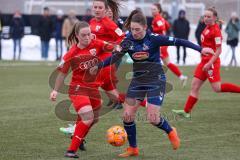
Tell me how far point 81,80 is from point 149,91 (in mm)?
898

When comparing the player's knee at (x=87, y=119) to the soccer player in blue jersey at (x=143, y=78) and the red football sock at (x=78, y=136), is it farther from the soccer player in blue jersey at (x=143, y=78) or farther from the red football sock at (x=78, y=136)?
the soccer player in blue jersey at (x=143, y=78)

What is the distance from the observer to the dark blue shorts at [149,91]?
8.91 m

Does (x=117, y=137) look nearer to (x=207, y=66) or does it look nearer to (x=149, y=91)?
(x=149, y=91)

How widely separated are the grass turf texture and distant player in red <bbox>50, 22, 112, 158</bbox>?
1.26ft

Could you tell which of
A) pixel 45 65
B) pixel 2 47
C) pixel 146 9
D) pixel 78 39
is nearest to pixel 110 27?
pixel 78 39

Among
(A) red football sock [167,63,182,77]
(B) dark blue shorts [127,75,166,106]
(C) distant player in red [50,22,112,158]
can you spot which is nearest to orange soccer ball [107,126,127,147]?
(C) distant player in red [50,22,112,158]

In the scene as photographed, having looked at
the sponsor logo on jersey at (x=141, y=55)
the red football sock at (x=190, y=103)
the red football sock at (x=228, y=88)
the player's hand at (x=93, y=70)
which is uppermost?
the sponsor logo on jersey at (x=141, y=55)

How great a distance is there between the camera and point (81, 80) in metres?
8.98

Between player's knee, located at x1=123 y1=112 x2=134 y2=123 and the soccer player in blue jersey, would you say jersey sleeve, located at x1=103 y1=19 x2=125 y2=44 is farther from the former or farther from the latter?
player's knee, located at x1=123 y1=112 x2=134 y2=123

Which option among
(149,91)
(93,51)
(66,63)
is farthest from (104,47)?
(149,91)

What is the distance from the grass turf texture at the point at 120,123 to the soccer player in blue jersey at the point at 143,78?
338 millimetres

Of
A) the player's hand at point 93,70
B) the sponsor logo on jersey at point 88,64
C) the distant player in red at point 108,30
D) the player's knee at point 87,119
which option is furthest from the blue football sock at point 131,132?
the distant player in red at point 108,30

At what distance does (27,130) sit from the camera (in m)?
10.8

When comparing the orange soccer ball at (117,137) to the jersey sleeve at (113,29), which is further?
the jersey sleeve at (113,29)
